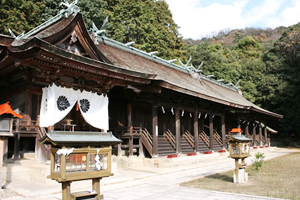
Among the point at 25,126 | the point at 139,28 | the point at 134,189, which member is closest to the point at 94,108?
the point at 25,126

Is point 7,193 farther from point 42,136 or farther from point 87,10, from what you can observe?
point 87,10

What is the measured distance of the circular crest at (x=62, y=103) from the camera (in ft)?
34.7

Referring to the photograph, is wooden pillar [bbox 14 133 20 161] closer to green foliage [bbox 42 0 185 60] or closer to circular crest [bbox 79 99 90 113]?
circular crest [bbox 79 99 90 113]

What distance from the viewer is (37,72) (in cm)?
1020

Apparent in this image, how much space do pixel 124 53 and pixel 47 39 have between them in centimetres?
796

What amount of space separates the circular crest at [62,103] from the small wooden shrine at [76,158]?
5.24 meters

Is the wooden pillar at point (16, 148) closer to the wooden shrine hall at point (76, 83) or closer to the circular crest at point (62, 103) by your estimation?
the wooden shrine hall at point (76, 83)

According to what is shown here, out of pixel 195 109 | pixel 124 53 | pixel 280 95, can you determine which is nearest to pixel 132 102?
pixel 124 53

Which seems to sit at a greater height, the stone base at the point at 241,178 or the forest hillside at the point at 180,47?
the forest hillside at the point at 180,47

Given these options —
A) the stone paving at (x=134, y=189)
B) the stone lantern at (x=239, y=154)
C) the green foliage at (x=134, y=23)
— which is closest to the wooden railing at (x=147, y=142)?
the stone paving at (x=134, y=189)

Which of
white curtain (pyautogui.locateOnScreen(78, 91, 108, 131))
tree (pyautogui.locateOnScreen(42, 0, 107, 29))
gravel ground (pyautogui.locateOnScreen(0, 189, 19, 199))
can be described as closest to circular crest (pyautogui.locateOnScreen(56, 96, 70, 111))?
white curtain (pyautogui.locateOnScreen(78, 91, 108, 131))

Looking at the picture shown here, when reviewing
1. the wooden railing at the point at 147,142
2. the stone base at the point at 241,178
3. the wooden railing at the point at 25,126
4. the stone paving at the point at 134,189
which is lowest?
the stone paving at the point at 134,189

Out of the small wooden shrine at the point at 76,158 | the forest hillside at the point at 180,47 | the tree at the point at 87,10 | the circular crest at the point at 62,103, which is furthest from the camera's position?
the forest hillside at the point at 180,47

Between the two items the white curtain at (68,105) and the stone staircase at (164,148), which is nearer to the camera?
the white curtain at (68,105)
